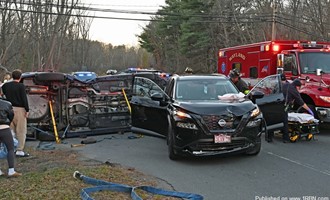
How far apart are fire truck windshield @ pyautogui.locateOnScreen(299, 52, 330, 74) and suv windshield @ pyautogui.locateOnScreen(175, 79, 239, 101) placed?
12.9 feet

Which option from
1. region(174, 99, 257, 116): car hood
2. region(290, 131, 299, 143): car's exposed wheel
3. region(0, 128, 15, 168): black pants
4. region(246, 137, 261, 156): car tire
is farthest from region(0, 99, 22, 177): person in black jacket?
region(290, 131, 299, 143): car's exposed wheel

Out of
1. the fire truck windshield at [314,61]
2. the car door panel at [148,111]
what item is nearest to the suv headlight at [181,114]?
the car door panel at [148,111]

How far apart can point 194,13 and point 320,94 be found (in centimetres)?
3433

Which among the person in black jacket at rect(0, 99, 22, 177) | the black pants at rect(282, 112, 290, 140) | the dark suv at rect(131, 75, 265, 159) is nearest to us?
the person in black jacket at rect(0, 99, 22, 177)

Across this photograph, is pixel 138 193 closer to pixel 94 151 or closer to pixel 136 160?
pixel 136 160

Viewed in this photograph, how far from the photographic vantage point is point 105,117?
11391 mm

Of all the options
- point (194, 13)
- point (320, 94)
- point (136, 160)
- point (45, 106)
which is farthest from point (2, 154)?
point (194, 13)

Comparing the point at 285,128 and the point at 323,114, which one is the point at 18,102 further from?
the point at 323,114

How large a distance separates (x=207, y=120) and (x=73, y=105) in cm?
548

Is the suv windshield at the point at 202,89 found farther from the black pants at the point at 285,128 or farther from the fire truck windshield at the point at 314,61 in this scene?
the fire truck windshield at the point at 314,61

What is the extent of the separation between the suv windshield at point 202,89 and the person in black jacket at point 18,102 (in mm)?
Answer: 3415

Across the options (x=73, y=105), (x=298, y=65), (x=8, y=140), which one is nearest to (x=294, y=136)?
(x=298, y=65)

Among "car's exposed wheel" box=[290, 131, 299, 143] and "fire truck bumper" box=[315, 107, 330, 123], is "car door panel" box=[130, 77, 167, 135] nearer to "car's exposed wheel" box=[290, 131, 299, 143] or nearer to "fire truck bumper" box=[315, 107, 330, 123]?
"car's exposed wheel" box=[290, 131, 299, 143]

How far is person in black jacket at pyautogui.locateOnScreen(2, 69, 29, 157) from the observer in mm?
8398
